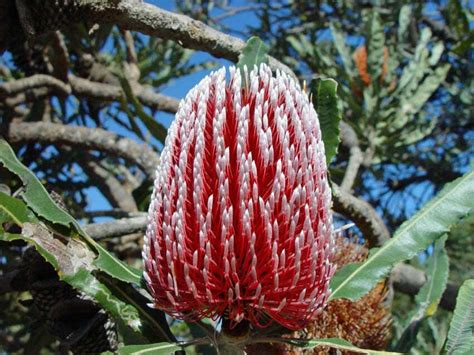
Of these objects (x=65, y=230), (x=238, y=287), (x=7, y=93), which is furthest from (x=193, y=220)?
(x=7, y=93)

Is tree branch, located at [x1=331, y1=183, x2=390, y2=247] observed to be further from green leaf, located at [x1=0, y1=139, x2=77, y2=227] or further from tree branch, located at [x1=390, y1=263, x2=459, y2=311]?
green leaf, located at [x1=0, y1=139, x2=77, y2=227]

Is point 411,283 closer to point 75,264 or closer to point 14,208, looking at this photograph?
point 75,264

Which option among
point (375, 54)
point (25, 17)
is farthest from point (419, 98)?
point (25, 17)

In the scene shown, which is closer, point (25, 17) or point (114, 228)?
point (25, 17)

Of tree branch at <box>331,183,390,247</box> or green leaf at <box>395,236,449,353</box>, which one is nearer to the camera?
green leaf at <box>395,236,449,353</box>

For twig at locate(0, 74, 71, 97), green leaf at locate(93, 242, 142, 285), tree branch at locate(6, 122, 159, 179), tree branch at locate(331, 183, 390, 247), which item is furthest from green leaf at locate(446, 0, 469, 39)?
green leaf at locate(93, 242, 142, 285)
